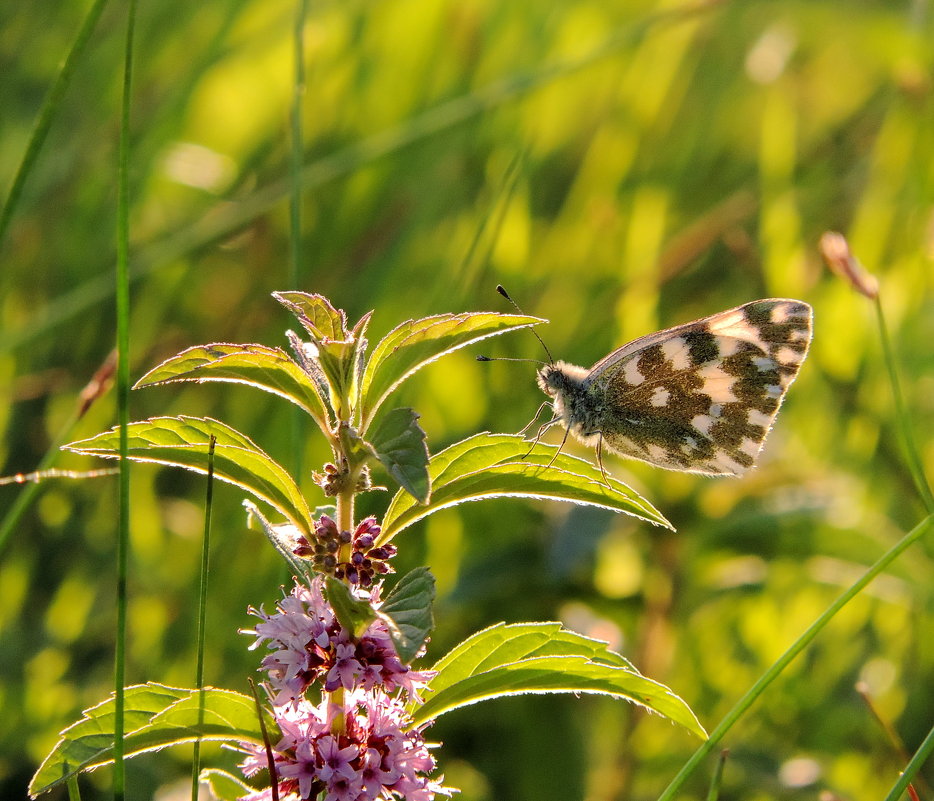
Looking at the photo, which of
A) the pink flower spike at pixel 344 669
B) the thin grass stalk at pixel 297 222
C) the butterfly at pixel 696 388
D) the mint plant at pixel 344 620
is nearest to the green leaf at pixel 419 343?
the mint plant at pixel 344 620

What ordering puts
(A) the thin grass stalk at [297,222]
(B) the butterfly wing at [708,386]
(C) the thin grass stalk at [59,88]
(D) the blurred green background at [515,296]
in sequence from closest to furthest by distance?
1. (C) the thin grass stalk at [59,88]
2. (A) the thin grass stalk at [297,222]
3. (B) the butterfly wing at [708,386]
4. (D) the blurred green background at [515,296]

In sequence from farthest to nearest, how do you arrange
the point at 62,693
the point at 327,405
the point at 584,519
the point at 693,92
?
the point at 693,92
the point at 584,519
the point at 62,693
the point at 327,405

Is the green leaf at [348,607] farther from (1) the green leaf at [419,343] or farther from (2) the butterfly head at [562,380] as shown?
(2) the butterfly head at [562,380]

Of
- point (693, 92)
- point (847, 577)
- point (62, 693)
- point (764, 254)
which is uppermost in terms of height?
point (693, 92)

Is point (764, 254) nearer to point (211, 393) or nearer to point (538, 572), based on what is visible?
point (538, 572)

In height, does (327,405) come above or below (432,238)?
below

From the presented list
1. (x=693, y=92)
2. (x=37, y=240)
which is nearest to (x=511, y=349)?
(x=37, y=240)

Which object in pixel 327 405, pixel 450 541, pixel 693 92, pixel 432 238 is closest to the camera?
pixel 327 405
